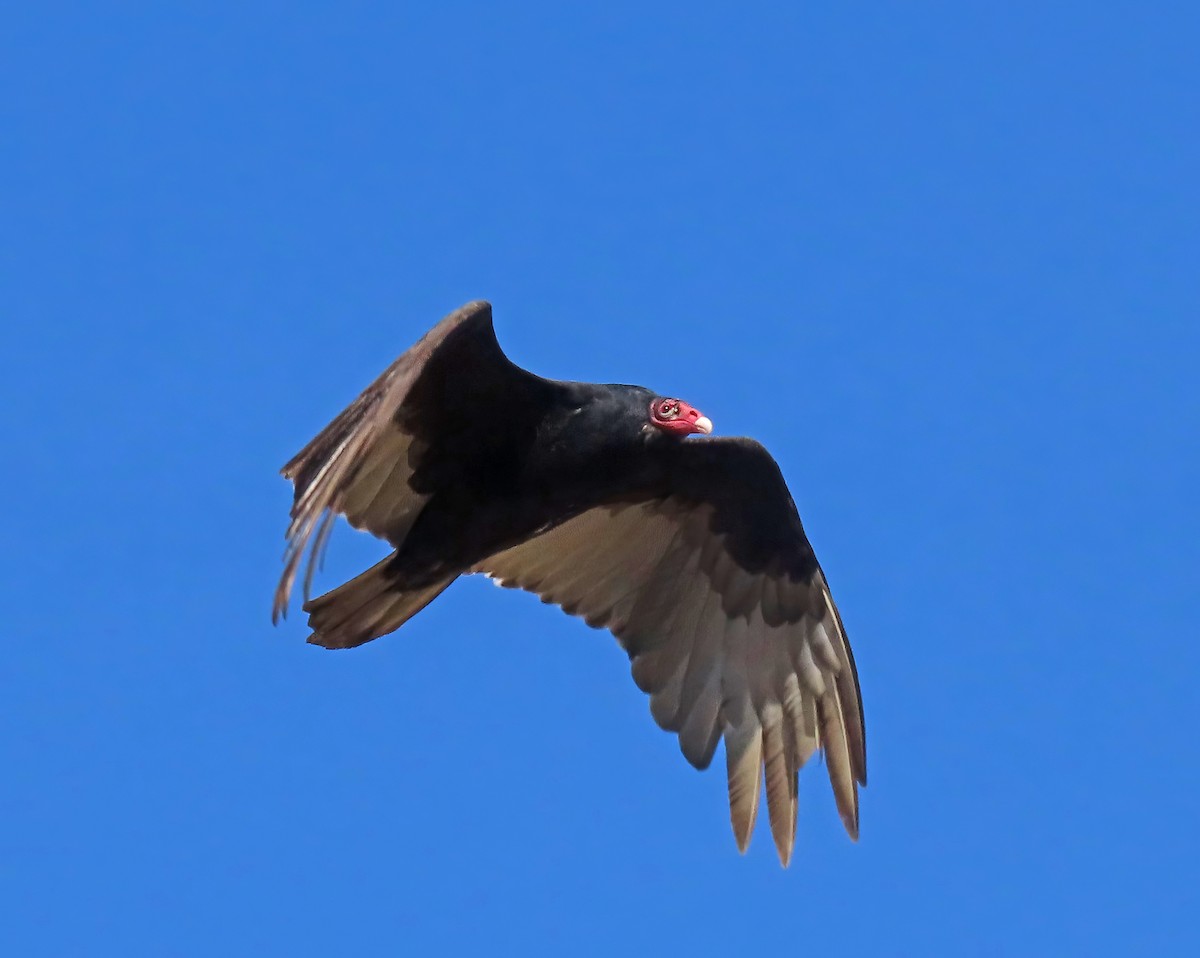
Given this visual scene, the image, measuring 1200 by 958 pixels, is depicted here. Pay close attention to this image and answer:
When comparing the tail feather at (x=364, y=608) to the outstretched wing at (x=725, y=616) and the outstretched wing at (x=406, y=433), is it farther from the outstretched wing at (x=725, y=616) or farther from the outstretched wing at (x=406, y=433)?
the outstretched wing at (x=725, y=616)

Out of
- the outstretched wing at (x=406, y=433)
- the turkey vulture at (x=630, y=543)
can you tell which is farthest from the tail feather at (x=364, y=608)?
the outstretched wing at (x=406, y=433)

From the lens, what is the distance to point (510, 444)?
25.7 ft

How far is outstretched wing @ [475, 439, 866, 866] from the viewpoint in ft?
28.3

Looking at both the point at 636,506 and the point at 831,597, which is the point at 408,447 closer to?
the point at 636,506

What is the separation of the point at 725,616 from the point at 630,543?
57 centimetres

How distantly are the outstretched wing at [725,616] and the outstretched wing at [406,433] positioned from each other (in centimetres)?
81

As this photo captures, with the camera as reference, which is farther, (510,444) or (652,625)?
(652,625)

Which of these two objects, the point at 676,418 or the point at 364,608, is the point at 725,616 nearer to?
the point at 676,418

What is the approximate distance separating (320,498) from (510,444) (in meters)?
1.48

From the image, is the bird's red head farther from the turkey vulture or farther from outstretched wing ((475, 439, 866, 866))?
outstretched wing ((475, 439, 866, 866))

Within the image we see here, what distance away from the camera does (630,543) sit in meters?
8.93

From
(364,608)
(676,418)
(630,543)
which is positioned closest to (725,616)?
(630,543)

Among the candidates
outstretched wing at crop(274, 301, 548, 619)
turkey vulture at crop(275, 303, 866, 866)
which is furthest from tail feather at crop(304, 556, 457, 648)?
outstretched wing at crop(274, 301, 548, 619)

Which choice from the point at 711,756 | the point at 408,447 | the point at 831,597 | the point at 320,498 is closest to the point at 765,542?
the point at 831,597
